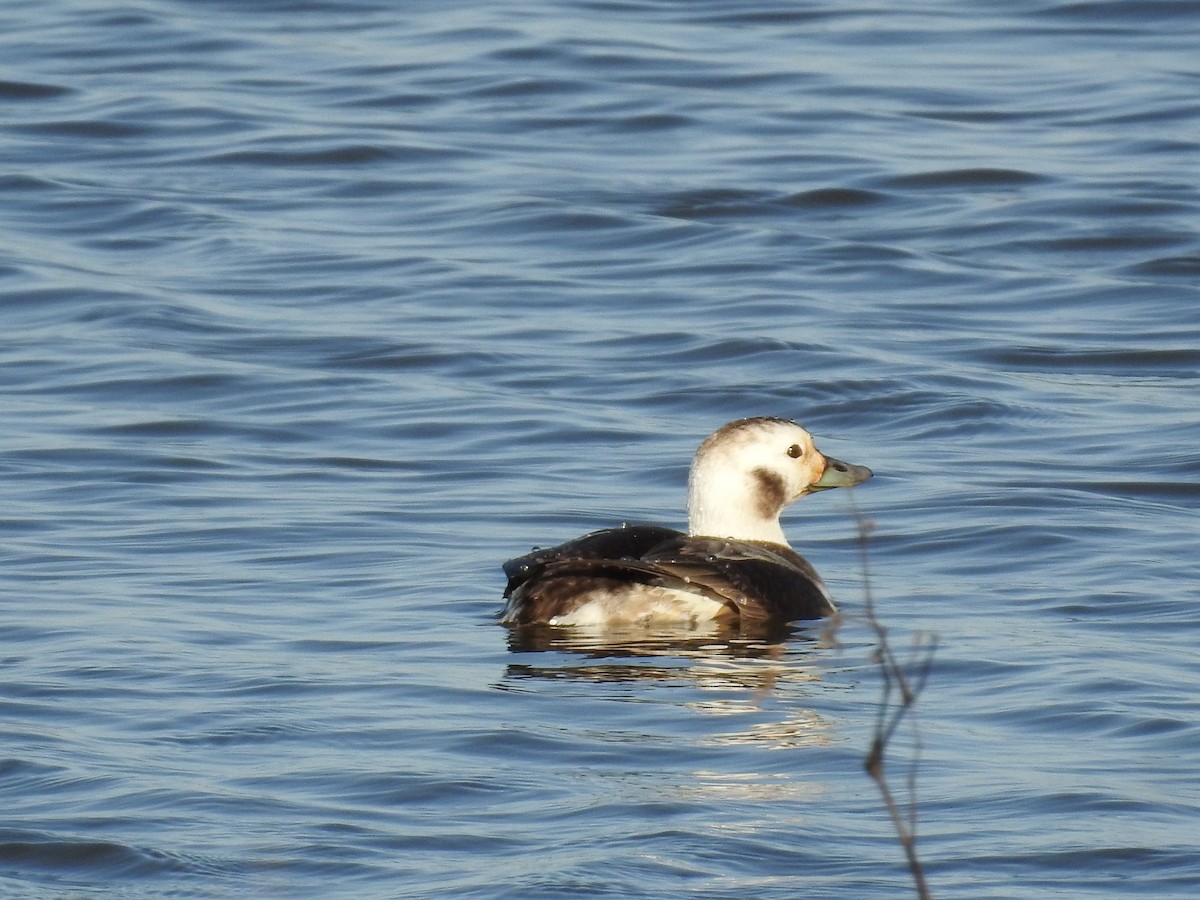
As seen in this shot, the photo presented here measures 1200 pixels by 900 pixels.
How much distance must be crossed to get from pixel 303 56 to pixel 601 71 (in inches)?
98.4

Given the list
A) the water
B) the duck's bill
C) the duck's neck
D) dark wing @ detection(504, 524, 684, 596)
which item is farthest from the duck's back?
the duck's bill

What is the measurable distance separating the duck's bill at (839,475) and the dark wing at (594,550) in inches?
42.7

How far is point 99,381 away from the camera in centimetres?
1205

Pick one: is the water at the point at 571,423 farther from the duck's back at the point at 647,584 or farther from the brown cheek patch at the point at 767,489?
the brown cheek patch at the point at 767,489

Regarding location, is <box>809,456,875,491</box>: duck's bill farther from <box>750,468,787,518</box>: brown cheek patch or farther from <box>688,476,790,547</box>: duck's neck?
<box>688,476,790,547</box>: duck's neck

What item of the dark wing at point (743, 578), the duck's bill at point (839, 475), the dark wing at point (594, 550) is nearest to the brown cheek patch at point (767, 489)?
the duck's bill at point (839, 475)

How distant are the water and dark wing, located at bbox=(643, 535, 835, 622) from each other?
0.63 feet

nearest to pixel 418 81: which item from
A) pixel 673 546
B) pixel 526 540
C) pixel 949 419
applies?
pixel 949 419

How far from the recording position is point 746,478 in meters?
9.02

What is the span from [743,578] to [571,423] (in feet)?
10.4

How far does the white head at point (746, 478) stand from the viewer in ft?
29.4

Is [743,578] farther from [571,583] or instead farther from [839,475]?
[839,475]

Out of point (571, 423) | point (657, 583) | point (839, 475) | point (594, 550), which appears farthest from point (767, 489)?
point (571, 423)

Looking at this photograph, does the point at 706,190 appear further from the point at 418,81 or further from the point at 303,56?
the point at 303,56
